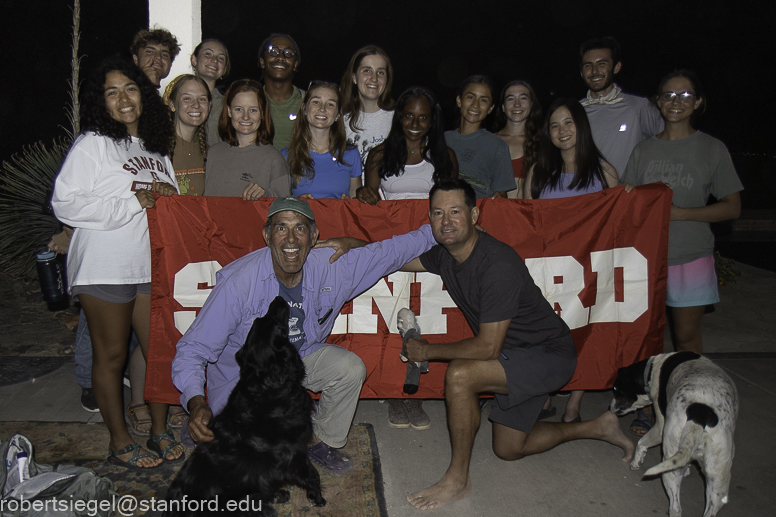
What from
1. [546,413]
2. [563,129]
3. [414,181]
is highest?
[563,129]

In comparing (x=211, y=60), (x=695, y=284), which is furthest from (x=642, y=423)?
(x=211, y=60)

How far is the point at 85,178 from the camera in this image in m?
2.64

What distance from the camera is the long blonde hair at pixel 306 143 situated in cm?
351

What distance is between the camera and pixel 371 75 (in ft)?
12.4

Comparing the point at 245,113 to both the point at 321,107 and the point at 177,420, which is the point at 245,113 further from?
the point at 177,420

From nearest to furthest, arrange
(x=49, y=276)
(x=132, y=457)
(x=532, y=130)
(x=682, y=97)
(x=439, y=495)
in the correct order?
1. (x=439, y=495)
2. (x=132, y=457)
3. (x=49, y=276)
4. (x=682, y=97)
5. (x=532, y=130)

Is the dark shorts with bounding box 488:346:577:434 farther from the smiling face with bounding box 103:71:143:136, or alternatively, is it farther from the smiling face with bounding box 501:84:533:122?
the smiling face with bounding box 103:71:143:136

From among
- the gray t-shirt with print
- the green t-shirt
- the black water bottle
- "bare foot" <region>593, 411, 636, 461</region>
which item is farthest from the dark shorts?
the black water bottle

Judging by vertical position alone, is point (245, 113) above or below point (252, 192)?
above

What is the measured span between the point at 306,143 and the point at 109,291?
1603 millimetres

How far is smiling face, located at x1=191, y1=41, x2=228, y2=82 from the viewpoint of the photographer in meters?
3.98

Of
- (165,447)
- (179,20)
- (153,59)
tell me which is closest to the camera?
(165,447)

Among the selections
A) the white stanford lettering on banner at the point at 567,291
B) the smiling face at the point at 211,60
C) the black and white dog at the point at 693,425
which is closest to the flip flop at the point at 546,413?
the white stanford lettering on banner at the point at 567,291

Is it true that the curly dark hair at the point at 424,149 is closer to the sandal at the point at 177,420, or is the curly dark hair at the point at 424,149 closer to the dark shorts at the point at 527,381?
the dark shorts at the point at 527,381
